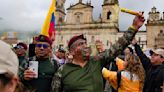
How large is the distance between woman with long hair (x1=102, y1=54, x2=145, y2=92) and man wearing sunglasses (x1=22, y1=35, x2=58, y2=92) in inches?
45.3

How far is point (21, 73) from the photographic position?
4375mm

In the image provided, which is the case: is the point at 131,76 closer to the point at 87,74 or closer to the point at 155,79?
the point at 155,79

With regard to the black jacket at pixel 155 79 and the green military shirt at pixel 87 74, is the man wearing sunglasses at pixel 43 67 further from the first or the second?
the black jacket at pixel 155 79

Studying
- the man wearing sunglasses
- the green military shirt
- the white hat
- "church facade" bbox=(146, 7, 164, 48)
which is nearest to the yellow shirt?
the man wearing sunglasses

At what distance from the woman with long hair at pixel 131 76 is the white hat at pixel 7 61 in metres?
4.04

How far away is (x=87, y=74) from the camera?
4.00 meters

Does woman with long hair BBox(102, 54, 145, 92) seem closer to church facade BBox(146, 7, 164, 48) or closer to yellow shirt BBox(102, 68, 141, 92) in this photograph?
yellow shirt BBox(102, 68, 141, 92)

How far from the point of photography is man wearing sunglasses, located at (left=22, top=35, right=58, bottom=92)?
176 inches

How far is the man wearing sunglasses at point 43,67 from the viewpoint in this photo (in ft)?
14.6

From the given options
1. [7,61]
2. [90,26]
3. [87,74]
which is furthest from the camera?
[90,26]

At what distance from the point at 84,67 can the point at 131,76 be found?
159cm

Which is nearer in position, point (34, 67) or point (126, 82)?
point (34, 67)

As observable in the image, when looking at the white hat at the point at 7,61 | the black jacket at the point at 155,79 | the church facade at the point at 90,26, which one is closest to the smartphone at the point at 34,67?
the black jacket at the point at 155,79

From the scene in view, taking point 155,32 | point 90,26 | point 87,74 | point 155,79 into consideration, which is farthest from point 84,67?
point 90,26
